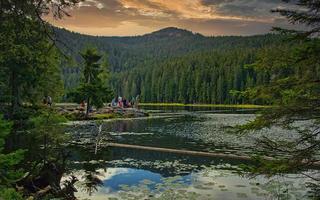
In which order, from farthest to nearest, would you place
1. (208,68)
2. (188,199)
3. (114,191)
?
1. (208,68)
2. (114,191)
3. (188,199)

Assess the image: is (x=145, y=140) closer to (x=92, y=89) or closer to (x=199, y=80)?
(x=92, y=89)

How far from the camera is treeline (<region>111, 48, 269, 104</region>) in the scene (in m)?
156

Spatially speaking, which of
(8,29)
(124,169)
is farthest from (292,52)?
(124,169)

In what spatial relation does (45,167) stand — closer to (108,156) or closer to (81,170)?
(81,170)

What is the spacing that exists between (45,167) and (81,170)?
625 centimetres

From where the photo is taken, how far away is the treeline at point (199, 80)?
15650 cm

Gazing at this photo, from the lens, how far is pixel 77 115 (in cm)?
6256

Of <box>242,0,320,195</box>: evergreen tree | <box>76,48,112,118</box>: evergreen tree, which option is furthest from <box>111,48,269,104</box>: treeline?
<box>242,0,320,195</box>: evergreen tree

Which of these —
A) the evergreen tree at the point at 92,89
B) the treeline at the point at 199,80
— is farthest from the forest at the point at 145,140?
the treeline at the point at 199,80

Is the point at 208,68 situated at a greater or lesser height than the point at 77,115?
greater

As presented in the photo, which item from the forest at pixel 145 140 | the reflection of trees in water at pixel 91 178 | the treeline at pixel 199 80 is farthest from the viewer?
the treeline at pixel 199 80

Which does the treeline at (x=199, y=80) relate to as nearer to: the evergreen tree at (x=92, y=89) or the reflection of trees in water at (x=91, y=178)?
the evergreen tree at (x=92, y=89)

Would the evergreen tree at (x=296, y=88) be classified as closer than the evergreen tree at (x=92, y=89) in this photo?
Yes

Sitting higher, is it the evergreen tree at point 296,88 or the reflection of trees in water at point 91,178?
the evergreen tree at point 296,88
